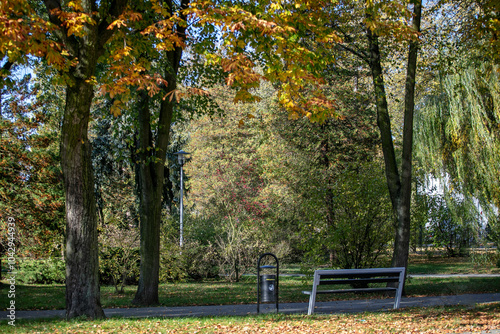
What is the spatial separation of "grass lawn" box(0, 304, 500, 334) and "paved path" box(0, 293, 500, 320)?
1.36 m

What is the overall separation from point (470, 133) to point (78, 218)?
13124 mm

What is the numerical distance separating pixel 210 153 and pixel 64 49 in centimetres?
2474

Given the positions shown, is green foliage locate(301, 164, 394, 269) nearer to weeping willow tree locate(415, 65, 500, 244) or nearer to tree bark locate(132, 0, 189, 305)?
weeping willow tree locate(415, 65, 500, 244)

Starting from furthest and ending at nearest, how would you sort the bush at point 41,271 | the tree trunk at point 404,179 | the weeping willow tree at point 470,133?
the bush at point 41,271 < the weeping willow tree at point 470,133 < the tree trunk at point 404,179

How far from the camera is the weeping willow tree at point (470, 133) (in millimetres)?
14969

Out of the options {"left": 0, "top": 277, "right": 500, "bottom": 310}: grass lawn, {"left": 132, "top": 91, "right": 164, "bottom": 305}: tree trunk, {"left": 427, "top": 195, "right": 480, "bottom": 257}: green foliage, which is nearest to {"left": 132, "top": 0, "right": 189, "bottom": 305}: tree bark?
{"left": 132, "top": 91, "right": 164, "bottom": 305}: tree trunk

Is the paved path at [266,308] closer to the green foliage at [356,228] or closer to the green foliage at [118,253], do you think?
the green foliage at [356,228]

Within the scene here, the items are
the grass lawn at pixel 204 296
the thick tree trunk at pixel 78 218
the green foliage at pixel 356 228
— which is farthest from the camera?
the green foliage at pixel 356 228

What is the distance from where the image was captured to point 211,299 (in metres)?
12.3

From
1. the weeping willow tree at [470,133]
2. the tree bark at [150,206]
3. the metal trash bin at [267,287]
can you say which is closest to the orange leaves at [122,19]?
the tree bark at [150,206]

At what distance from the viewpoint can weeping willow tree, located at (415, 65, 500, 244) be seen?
14969mm

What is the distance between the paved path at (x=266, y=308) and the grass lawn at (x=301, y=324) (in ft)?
4.46

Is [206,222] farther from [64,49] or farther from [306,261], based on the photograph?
[64,49]

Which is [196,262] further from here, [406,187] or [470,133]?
[470,133]
